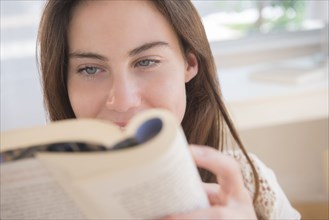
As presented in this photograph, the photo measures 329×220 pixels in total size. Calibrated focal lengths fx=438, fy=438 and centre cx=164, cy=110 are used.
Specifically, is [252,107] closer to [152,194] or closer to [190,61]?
[190,61]

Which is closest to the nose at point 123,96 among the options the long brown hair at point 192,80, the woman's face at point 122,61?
the woman's face at point 122,61

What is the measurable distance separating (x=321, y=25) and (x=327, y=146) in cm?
50

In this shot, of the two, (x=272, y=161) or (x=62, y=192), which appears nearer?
(x=62, y=192)

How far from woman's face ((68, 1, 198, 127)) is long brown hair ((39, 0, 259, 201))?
26mm

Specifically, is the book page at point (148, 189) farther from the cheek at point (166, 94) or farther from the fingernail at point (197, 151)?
the cheek at point (166, 94)

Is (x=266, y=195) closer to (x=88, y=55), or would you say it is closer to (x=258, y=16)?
(x=88, y=55)

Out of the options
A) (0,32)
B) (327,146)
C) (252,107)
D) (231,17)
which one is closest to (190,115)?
(252,107)

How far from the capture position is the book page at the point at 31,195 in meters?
0.45

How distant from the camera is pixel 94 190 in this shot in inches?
15.7

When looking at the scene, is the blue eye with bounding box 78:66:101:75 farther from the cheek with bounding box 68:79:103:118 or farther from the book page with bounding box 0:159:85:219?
the book page with bounding box 0:159:85:219

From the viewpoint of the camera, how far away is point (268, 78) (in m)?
1.61

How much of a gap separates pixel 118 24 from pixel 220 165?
0.32 m

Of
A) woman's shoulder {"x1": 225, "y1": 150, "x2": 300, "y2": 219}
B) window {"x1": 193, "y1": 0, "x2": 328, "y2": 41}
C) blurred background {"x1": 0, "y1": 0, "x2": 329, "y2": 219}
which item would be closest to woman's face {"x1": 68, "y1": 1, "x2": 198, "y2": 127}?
woman's shoulder {"x1": 225, "y1": 150, "x2": 300, "y2": 219}

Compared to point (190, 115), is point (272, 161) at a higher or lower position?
lower
